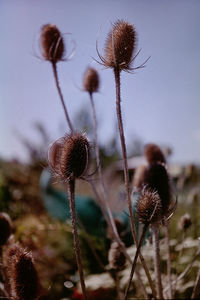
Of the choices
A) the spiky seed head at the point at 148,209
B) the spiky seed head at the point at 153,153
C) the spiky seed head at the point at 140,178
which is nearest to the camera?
the spiky seed head at the point at 148,209

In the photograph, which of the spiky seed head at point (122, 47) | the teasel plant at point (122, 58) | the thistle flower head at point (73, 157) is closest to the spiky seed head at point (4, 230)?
the thistle flower head at point (73, 157)

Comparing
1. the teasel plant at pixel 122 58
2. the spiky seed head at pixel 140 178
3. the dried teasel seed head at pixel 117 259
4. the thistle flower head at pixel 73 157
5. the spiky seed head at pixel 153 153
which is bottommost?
the dried teasel seed head at pixel 117 259

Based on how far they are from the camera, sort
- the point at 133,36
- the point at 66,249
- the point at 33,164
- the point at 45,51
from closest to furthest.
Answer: the point at 133,36 → the point at 45,51 → the point at 66,249 → the point at 33,164

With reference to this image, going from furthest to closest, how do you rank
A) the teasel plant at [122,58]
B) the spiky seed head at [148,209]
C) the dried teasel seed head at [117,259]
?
the dried teasel seed head at [117,259] → the teasel plant at [122,58] → the spiky seed head at [148,209]

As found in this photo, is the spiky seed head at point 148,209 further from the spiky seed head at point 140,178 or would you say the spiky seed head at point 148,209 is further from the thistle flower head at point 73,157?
the spiky seed head at point 140,178

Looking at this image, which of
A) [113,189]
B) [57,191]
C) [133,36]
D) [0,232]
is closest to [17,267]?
[0,232]

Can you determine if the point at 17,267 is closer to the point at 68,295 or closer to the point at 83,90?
the point at 83,90
